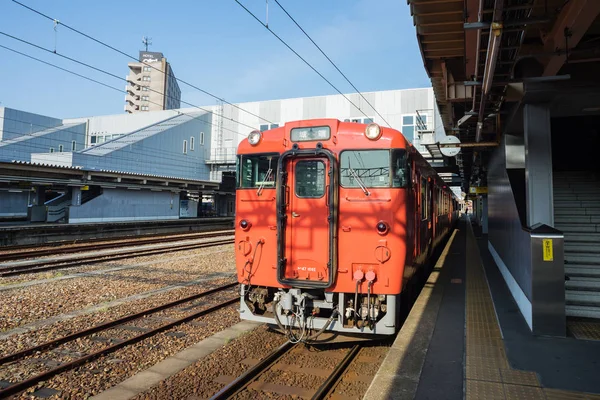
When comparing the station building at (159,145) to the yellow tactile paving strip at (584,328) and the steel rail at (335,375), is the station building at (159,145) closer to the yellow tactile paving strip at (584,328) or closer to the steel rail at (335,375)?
the yellow tactile paving strip at (584,328)

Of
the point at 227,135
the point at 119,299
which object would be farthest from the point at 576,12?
the point at 227,135

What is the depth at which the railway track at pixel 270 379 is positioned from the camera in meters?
4.35

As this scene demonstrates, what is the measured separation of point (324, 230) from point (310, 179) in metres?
0.78

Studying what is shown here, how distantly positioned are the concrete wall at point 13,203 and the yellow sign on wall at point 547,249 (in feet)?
129

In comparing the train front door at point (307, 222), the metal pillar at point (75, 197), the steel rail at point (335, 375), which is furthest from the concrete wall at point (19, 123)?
the steel rail at point (335, 375)

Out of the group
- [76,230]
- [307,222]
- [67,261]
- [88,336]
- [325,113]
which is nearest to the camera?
[307,222]

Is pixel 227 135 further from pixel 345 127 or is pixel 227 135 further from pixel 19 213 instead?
pixel 345 127

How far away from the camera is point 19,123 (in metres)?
46.1

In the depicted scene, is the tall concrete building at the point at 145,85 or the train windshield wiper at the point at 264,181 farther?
the tall concrete building at the point at 145,85

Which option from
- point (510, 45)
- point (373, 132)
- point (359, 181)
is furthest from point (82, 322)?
point (510, 45)

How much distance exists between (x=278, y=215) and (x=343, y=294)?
1.43m

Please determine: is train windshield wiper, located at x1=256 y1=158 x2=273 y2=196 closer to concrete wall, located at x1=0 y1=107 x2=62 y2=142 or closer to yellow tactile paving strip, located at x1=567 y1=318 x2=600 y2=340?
yellow tactile paving strip, located at x1=567 y1=318 x2=600 y2=340

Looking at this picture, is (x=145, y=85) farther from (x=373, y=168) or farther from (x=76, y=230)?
(x=373, y=168)

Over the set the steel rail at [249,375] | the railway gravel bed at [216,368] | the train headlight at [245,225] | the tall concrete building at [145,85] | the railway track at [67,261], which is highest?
the tall concrete building at [145,85]
